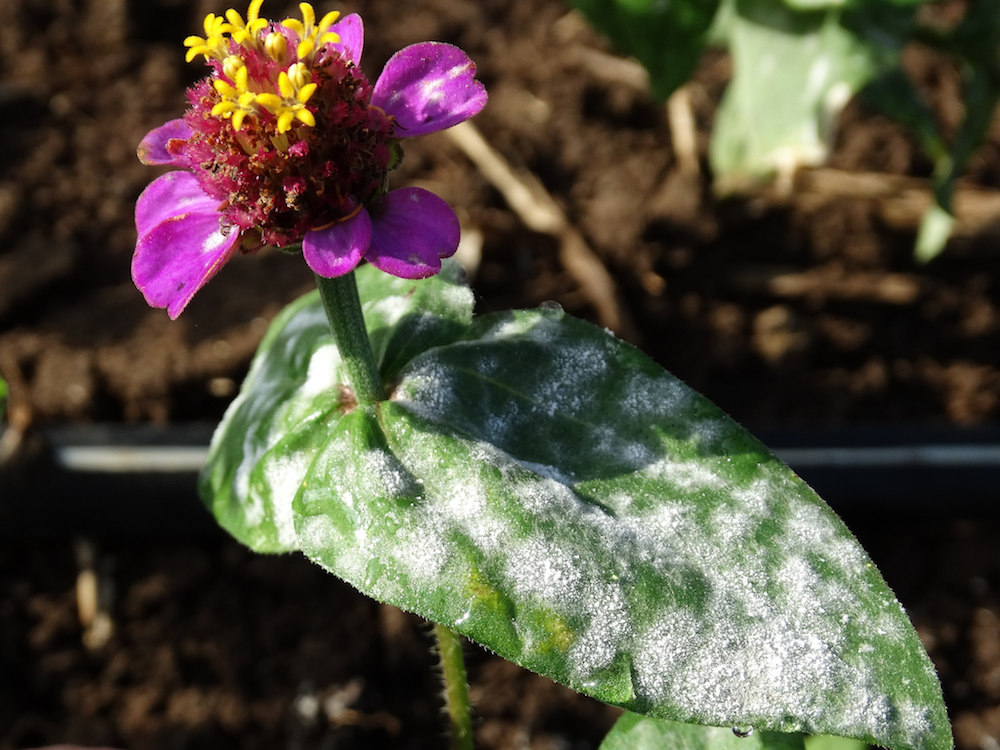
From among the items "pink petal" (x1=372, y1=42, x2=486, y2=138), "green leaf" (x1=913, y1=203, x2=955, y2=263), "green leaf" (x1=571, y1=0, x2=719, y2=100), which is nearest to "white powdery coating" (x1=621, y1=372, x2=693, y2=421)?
"pink petal" (x1=372, y1=42, x2=486, y2=138)

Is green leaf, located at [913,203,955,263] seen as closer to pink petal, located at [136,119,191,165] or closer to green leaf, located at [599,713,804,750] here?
green leaf, located at [599,713,804,750]

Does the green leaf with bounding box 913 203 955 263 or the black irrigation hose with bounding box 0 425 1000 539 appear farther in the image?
the green leaf with bounding box 913 203 955 263

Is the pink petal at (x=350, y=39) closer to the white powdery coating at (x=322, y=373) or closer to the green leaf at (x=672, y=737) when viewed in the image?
the white powdery coating at (x=322, y=373)

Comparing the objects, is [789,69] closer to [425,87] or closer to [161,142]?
[425,87]

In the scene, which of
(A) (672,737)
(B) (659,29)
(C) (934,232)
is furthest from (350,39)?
(C) (934,232)

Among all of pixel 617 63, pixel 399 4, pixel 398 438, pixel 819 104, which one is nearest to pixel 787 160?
pixel 819 104
